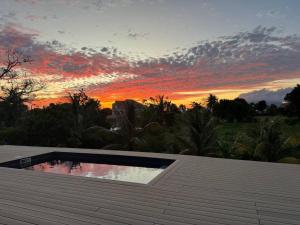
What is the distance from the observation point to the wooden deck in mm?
3096

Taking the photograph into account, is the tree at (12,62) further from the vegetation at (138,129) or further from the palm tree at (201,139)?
the palm tree at (201,139)

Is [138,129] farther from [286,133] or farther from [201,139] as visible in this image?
[286,133]

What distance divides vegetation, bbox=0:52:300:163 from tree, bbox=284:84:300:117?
1583 centimetres

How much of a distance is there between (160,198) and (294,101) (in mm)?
27539

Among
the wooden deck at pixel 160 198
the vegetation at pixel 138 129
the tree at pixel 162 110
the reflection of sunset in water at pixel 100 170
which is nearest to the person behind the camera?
the wooden deck at pixel 160 198

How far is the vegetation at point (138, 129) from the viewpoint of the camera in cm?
811

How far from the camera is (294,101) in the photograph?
2723cm

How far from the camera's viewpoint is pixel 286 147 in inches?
301

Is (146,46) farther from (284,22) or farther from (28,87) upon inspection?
(28,87)

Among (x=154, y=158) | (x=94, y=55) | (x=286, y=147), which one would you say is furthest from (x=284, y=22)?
(x=94, y=55)

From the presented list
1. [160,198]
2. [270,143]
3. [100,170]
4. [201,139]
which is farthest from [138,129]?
[160,198]

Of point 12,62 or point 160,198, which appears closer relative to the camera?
point 160,198

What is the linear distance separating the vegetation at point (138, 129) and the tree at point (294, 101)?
15.8 m

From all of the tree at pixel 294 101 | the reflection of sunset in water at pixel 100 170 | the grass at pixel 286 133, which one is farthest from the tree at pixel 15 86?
the tree at pixel 294 101
